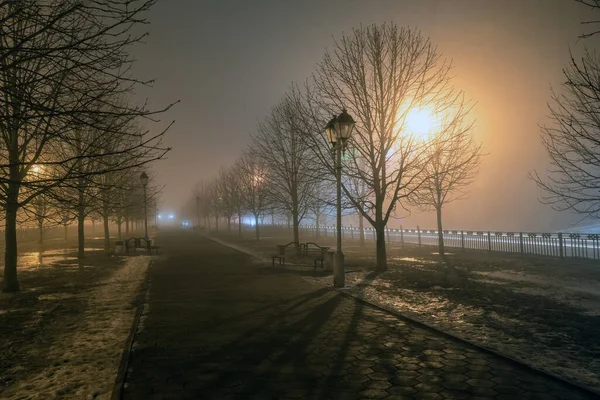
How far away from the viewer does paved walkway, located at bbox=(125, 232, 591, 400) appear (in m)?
4.69

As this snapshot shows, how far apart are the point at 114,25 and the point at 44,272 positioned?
14864mm

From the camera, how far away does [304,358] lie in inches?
230

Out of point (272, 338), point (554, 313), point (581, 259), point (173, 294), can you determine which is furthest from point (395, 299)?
point (581, 259)

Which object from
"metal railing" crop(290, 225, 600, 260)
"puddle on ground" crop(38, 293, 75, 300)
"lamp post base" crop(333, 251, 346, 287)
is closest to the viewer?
"puddle on ground" crop(38, 293, 75, 300)

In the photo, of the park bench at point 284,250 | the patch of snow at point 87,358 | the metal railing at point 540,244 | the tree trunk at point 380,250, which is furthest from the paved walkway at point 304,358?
the metal railing at point 540,244

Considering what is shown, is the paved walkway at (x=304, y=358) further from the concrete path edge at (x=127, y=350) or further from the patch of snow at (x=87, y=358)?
the patch of snow at (x=87, y=358)

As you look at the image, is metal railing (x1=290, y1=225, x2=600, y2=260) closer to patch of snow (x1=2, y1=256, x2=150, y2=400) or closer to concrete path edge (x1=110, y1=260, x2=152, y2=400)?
concrete path edge (x1=110, y1=260, x2=152, y2=400)

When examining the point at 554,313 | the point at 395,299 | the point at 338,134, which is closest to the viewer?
the point at 554,313

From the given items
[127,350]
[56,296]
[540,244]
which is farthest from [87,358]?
[540,244]

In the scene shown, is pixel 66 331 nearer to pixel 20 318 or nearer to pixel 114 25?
pixel 20 318

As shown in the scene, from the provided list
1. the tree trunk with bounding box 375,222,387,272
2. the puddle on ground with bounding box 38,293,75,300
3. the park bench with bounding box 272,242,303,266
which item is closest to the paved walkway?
the puddle on ground with bounding box 38,293,75,300

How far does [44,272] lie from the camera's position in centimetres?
1658

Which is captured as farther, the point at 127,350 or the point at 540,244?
the point at 540,244

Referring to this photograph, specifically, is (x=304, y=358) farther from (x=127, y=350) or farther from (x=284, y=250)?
(x=284, y=250)
